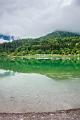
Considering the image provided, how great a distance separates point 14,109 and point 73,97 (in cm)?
939

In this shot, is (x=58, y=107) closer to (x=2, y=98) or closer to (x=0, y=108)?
(x=0, y=108)

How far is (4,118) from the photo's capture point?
20.5m

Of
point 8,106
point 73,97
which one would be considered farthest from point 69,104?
point 8,106

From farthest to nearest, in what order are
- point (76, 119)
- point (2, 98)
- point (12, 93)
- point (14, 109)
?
point (12, 93) → point (2, 98) → point (14, 109) → point (76, 119)

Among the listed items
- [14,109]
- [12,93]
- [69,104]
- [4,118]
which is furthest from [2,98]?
[4,118]

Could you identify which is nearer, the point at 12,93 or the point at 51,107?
the point at 51,107

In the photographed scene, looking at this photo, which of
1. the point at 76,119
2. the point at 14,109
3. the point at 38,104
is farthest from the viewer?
the point at 38,104

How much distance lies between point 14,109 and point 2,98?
656 centimetres

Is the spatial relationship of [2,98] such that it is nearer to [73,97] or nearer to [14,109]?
[14,109]

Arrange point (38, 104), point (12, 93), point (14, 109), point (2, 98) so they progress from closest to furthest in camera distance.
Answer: point (14, 109)
point (38, 104)
point (2, 98)
point (12, 93)

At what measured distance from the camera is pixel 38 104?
2814cm

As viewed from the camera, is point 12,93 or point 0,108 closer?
point 0,108

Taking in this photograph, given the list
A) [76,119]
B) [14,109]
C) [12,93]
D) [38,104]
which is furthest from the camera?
[12,93]

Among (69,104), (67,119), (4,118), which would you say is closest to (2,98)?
(69,104)
